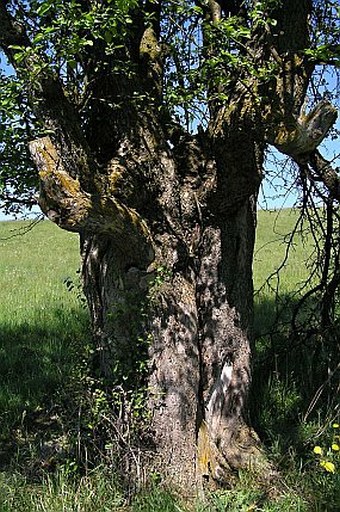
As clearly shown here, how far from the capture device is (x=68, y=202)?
3230 mm

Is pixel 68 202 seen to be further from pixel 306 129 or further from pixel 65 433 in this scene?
pixel 65 433

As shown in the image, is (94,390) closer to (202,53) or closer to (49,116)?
(49,116)

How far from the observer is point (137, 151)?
4113mm

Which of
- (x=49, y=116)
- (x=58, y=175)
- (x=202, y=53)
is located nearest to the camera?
(x=58, y=175)

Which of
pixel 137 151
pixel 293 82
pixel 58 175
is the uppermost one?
pixel 293 82

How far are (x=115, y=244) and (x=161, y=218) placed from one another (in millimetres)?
365

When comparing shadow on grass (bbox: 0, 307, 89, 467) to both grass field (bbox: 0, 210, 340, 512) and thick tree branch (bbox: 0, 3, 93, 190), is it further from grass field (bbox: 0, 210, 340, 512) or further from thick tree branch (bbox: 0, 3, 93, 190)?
thick tree branch (bbox: 0, 3, 93, 190)

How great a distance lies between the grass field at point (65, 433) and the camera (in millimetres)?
3740

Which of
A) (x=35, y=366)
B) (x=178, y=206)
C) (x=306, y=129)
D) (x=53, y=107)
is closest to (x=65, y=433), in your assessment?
(x=178, y=206)

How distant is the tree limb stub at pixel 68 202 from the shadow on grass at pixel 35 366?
1.37 meters

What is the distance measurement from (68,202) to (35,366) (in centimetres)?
355

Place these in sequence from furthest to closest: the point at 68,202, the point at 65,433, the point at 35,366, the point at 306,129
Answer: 1. the point at 35,366
2. the point at 65,433
3. the point at 306,129
4. the point at 68,202

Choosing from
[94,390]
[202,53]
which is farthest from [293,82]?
[94,390]

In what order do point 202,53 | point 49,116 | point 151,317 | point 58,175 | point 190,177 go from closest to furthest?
point 58,175, point 49,116, point 202,53, point 151,317, point 190,177
